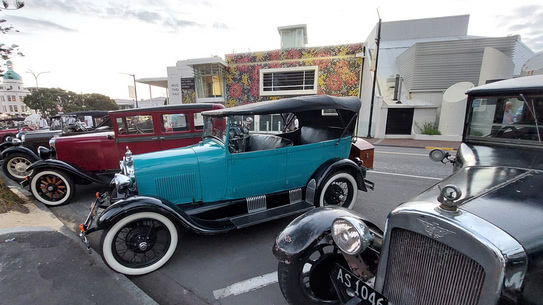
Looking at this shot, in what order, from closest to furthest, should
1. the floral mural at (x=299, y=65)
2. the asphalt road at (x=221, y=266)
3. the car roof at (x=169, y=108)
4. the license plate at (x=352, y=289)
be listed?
the license plate at (x=352, y=289)
the asphalt road at (x=221, y=266)
the car roof at (x=169, y=108)
the floral mural at (x=299, y=65)

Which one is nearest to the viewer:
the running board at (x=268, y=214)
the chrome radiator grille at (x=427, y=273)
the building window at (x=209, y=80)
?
the chrome radiator grille at (x=427, y=273)

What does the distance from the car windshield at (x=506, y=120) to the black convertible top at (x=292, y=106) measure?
5.19 ft

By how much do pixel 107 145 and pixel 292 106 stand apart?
4.46 metres

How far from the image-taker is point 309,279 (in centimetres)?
203

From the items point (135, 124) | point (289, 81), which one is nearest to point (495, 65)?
point (289, 81)

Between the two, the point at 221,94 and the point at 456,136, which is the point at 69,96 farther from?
the point at 456,136

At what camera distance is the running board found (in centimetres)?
306

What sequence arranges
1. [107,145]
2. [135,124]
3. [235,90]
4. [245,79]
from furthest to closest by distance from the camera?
[235,90], [245,79], [135,124], [107,145]

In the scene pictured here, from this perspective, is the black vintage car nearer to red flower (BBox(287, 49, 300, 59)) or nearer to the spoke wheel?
the spoke wheel

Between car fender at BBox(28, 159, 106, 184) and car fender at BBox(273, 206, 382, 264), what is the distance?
465 centimetres

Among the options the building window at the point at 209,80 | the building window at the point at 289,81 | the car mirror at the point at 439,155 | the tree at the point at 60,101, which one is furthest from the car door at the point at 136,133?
the tree at the point at 60,101

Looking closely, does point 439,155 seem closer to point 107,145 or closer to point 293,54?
point 107,145

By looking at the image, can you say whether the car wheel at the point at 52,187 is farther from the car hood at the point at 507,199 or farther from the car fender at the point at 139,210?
the car hood at the point at 507,199

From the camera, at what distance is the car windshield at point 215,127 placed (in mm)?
3295
